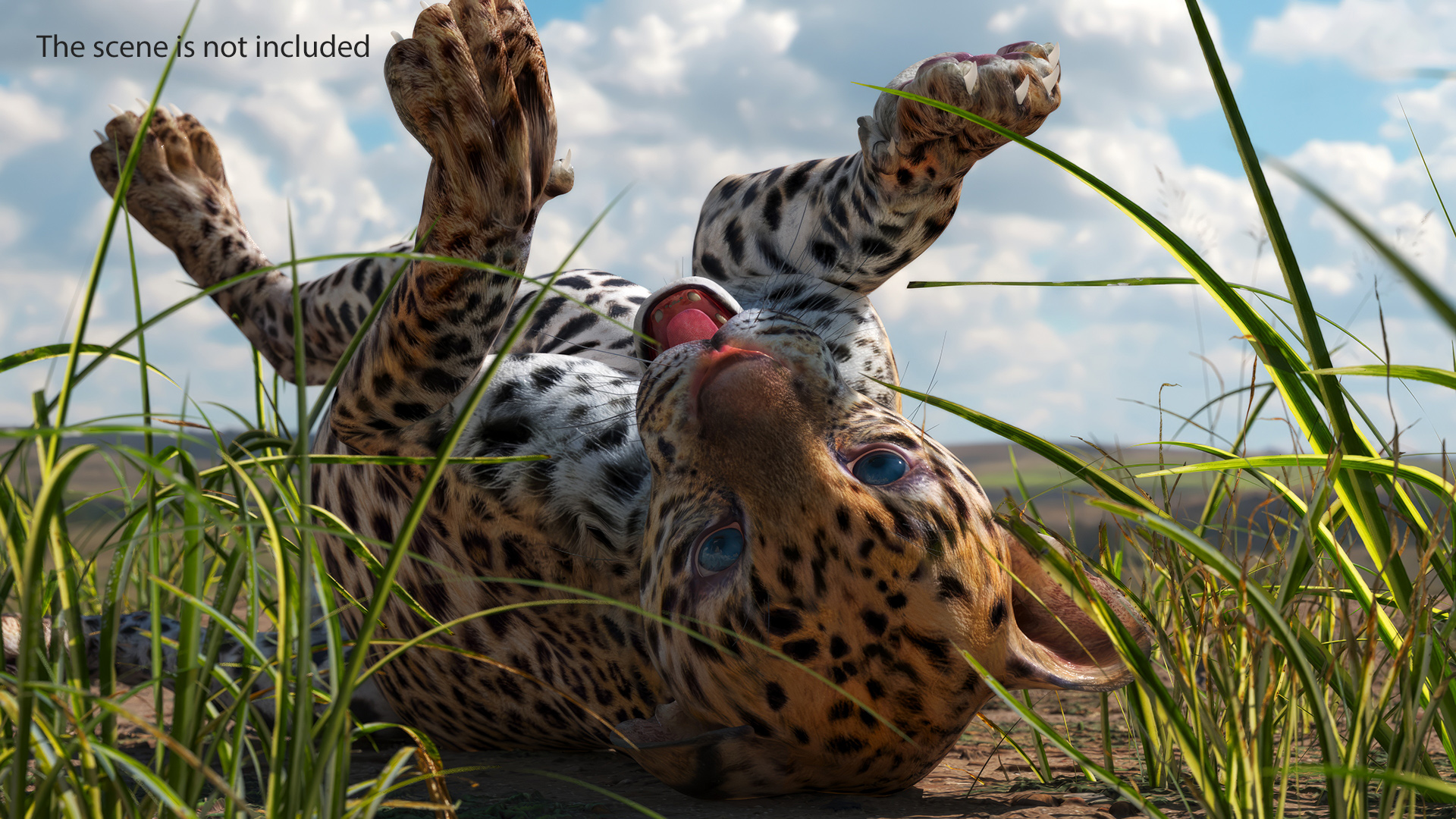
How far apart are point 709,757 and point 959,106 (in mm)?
1860

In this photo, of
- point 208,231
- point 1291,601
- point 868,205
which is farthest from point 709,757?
point 208,231

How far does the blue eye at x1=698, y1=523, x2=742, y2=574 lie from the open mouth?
3.15ft

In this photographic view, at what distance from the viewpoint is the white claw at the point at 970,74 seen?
2.72 meters

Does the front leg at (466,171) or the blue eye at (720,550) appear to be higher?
the front leg at (466,171)

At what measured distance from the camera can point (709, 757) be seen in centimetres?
192

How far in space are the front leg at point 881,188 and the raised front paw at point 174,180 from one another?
2.31 m

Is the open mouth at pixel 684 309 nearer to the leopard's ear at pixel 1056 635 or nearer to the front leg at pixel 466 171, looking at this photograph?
the front leg at pixel 466 171

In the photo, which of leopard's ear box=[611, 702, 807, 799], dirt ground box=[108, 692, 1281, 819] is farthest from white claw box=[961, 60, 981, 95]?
leopard's ear box=[611, 702, 807, 799]

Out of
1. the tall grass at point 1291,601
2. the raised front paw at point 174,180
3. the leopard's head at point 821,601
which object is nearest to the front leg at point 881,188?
the tall grass at point 1291,601

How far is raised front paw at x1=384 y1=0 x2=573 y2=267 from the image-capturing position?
7.20 ft

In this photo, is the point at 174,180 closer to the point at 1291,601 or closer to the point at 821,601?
the point at 821,601

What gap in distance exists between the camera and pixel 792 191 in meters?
3.67

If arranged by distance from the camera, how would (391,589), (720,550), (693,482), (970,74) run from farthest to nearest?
(970,74)
(693,482)
(720,550)
(391,589)

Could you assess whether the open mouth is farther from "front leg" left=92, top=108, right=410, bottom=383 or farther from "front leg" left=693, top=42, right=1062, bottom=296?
"front leg" left=92, top=108, right=410, bottom=383
